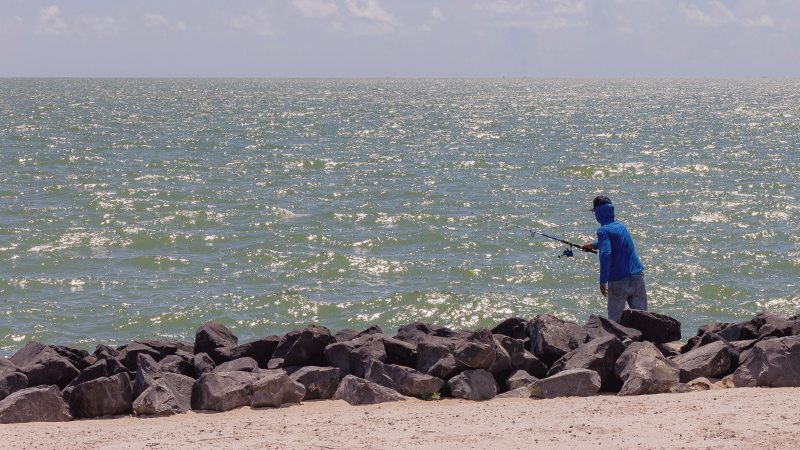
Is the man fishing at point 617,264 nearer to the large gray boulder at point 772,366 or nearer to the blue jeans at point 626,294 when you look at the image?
the blue jeans at point 626,294

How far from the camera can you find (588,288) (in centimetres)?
1492

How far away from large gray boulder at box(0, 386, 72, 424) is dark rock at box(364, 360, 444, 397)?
2966 millimetres

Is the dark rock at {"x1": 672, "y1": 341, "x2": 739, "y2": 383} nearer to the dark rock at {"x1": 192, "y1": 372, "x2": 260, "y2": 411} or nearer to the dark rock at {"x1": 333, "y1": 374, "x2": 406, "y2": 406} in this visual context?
the dark rock at {"x1": 333, "y1": 374, "x2": 406, "y2": 406}

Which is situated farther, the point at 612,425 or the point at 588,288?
the point at 588,288

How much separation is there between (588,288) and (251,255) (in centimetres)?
716

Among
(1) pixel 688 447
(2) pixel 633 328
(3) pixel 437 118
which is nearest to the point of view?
(1) pixel 688 447

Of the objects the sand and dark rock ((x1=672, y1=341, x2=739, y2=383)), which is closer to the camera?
the sand

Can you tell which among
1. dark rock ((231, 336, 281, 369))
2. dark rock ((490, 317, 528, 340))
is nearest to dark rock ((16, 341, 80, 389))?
dark rock ((231, 336, 281, 369))

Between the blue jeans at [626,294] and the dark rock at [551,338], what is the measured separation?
95 centimetres

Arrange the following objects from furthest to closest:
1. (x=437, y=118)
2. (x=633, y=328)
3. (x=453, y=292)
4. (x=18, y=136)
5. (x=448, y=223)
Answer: (x=437, y=118)
(x=18, y=136)
(x=448, y=223)
(x=453, y=292)
(x=633, y=328)

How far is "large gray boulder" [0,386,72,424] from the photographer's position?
7402 mm

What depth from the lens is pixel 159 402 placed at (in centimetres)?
761

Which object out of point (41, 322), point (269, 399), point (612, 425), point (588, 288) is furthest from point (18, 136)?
point (612, 425)

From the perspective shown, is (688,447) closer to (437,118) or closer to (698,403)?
(698,403)
